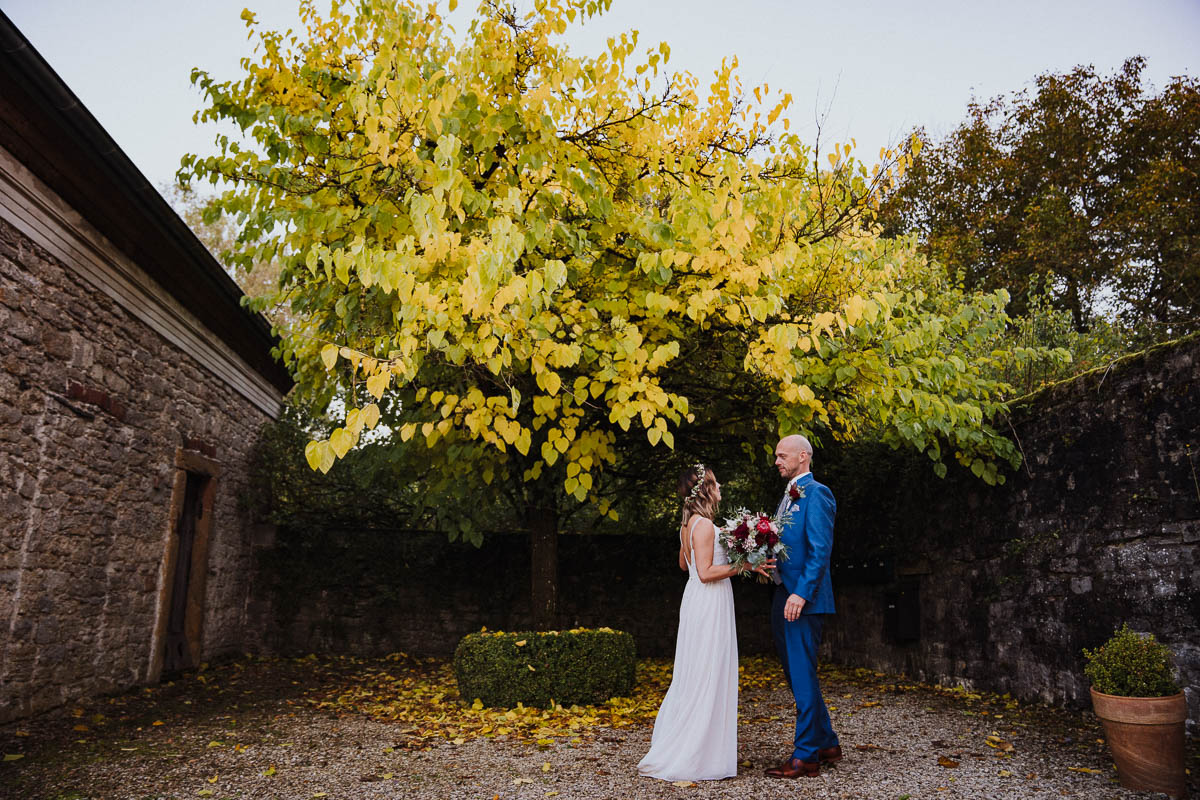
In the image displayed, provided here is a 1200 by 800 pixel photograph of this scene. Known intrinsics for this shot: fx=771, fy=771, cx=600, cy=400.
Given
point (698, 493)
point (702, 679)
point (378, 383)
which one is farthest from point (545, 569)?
point (378, 383)

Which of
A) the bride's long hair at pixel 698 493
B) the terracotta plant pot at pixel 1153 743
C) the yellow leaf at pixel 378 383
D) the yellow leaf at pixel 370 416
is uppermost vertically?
the yellow leaf at pixel 378 383

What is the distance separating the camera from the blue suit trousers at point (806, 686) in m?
3.97

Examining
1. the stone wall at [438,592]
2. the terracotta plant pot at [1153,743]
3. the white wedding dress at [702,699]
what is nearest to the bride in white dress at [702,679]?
the white wedding dress at [702,699]

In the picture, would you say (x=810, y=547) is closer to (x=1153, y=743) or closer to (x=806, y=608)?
(x=806, y=608)

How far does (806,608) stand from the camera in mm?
4031

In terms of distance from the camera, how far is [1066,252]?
14711mm

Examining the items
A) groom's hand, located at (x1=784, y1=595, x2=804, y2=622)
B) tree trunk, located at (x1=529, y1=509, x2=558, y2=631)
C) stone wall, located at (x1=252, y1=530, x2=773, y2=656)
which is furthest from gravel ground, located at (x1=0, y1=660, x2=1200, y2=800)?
stone wall, located at (x1=252, y1=530, x2=773, y2=656)

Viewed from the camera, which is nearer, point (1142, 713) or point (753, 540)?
point (1142, 713)

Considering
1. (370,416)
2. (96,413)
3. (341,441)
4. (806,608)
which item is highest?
(96,413)

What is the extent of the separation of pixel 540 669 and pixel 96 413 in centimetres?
409

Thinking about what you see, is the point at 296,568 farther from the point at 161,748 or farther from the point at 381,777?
the point at 381,777

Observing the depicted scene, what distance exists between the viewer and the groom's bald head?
4270mm

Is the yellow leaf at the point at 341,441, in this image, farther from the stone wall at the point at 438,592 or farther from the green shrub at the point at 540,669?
the stone wall at the point at 438,592

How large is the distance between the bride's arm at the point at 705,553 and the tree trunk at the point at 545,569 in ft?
9.74
